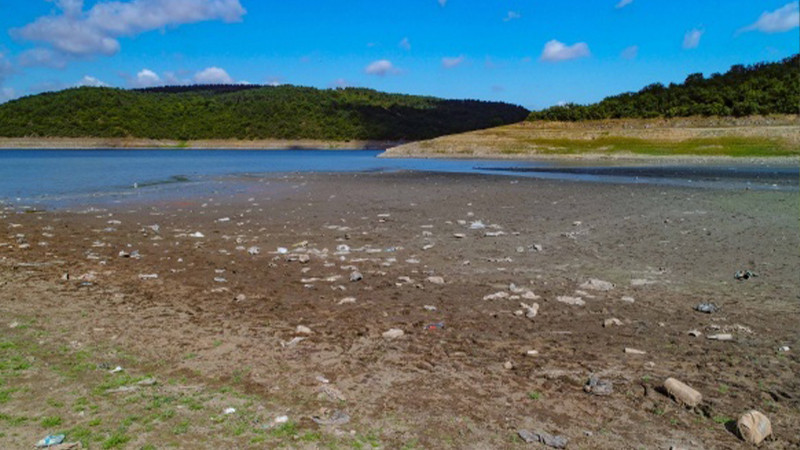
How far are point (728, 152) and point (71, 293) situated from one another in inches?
2362

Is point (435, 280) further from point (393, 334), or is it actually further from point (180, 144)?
point (180, 144)

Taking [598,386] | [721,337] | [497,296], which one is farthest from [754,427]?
[497,296]

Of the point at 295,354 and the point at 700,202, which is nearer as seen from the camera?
the point at 295,354

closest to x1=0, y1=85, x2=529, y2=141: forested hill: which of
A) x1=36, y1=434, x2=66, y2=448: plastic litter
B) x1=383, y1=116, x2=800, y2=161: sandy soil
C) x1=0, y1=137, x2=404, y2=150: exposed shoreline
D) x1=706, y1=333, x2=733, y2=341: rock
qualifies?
x1=0, y1=137, x2=404, y2=150: exposed shoreline

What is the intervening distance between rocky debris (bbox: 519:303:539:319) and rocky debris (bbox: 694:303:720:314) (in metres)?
2.02

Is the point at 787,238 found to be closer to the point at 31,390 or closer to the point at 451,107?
the point at 31,390

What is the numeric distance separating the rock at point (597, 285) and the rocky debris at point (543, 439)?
4.34 m

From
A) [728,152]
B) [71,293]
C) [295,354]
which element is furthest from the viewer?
[728,152]

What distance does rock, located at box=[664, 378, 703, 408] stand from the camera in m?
4.40

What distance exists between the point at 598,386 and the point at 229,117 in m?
158

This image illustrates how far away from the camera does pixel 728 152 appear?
2136 inches

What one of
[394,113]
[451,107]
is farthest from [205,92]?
[451,107]

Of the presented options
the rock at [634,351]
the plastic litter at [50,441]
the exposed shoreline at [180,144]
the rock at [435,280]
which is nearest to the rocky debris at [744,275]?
the rock at [634,351]

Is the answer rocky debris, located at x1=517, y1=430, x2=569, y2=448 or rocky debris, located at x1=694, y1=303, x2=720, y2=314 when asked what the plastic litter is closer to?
rocky debris, located at x1=517, y1=430, x2=569, y2=448
